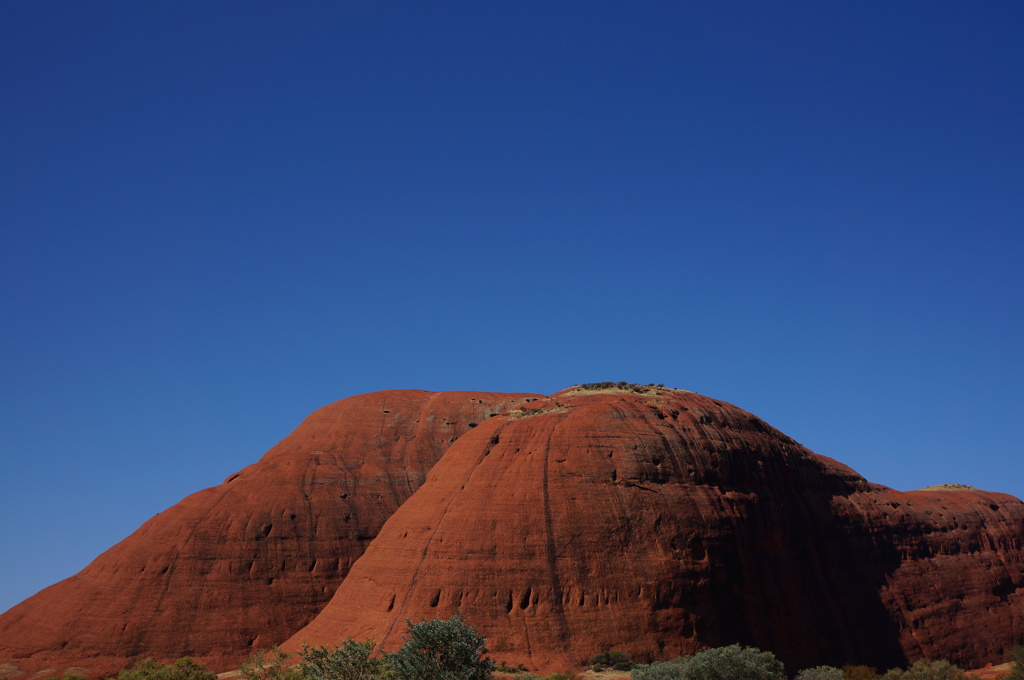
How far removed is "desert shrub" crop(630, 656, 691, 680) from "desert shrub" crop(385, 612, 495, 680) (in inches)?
290

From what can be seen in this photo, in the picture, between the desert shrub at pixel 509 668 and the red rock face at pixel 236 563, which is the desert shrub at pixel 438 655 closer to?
the desert shrub at pixel 509 668

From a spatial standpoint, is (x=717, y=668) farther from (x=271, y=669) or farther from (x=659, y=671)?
(x=271, y=669)

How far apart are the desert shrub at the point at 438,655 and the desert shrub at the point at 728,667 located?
28.0 ft

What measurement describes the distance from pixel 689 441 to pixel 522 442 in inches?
344

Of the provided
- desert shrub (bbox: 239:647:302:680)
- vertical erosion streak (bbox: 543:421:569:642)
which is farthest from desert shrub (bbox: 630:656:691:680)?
desert shrub (bbox: 239:647:302:680)

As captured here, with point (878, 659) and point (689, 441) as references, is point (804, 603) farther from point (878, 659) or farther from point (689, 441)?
point (689, 441)

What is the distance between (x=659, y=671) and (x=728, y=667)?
102 inches

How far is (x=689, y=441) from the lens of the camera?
41.5 meters

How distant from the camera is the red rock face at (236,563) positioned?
1781 inches

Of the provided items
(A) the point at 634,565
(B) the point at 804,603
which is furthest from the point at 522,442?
(B) the point at 804,603

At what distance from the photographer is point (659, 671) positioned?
30516 millimetres

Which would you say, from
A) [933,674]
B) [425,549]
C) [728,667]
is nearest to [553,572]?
[425,549]

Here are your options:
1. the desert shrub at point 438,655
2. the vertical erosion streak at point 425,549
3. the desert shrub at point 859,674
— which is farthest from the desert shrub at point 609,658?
the desert shrub at point 859,674

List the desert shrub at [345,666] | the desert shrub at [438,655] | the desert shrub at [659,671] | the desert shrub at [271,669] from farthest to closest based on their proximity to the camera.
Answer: the desert shrub at [659,671], the desert shrub at [271,669], the desert shrub at [345,666], the desert shrub at [438,655]
